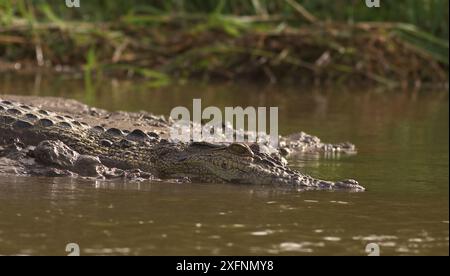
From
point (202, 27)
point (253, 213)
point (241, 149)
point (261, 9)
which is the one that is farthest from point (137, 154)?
point (261, 9)

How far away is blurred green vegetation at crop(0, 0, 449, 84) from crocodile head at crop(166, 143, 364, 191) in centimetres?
998

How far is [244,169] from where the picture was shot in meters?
9.47

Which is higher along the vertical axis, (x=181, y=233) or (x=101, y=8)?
(x=101, y=8)

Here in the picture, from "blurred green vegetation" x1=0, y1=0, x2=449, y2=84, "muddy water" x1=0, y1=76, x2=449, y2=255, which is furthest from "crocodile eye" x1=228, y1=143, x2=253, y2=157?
"blurred green vegetation" x1=0, y1=0, x2=449, y2=84

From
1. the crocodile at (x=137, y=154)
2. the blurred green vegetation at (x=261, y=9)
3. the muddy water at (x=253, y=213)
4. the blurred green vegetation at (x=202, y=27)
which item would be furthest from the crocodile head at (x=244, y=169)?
the blurred green vegetation at (x=261, y=9)

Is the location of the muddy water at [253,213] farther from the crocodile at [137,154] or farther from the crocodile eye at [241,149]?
the crocodile eye at [241,149]

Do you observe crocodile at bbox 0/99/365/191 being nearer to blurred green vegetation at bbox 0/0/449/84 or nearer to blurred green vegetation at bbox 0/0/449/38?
blurred green vegetation at bbox 0/0/449/84

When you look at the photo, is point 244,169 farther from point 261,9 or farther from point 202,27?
point 261,9

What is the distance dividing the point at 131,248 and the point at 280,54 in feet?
44.3

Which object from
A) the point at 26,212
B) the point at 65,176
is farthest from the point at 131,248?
the point at 65,176

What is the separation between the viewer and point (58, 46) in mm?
21328

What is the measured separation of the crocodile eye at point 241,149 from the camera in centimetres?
948

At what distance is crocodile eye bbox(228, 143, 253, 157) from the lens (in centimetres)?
948
